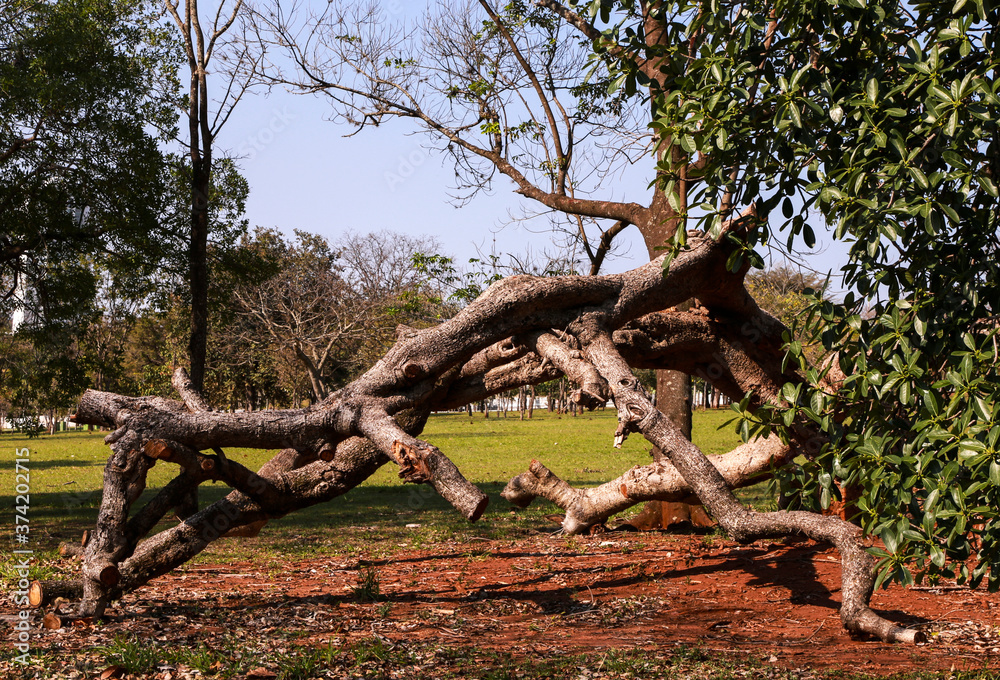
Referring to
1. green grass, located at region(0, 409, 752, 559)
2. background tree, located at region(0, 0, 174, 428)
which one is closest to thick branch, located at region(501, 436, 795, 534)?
green grass, located at region(0, 409, 752, 559)

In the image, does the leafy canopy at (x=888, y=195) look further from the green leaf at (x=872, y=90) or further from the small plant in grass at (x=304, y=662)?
the small plant in grass at (x=304, y=662)

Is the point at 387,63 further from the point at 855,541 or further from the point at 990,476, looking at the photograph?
the point at 990,476

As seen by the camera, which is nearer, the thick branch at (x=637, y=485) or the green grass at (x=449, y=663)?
the green grass at (x=449, y=663)

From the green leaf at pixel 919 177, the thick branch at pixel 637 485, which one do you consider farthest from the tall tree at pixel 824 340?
the thick branch at pixel 637 485

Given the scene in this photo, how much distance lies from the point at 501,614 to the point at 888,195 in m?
4.35

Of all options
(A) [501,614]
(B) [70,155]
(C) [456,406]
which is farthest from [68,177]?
(A) [501,614]

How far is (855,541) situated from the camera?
15.2ft

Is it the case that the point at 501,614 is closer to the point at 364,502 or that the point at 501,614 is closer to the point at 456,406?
the point at 456,406

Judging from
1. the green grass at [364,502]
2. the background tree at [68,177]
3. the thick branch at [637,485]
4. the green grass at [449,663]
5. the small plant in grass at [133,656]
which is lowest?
the green grass at [364,502]

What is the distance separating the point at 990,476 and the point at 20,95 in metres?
11.0

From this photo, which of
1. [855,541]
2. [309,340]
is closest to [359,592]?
[855,541]

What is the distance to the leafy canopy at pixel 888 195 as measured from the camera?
9.99 ft

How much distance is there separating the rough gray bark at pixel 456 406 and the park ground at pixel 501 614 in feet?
1.79

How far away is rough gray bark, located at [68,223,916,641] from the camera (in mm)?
4957
